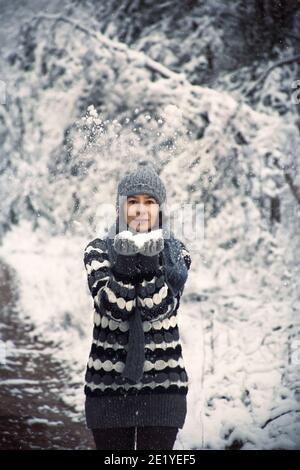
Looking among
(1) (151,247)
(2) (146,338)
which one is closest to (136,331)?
(2) (146,338)

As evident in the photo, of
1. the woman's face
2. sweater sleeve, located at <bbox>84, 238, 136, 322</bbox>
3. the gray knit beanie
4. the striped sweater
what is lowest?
the striped sweater

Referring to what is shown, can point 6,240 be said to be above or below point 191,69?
below

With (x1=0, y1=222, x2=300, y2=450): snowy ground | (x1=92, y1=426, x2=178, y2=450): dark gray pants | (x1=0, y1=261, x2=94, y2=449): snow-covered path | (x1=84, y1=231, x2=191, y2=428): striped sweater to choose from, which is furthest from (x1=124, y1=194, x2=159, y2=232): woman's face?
(x1=0, y1=261, x2=94, y2=449): snow-covered path

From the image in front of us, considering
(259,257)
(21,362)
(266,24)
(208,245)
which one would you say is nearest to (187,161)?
(208,245)

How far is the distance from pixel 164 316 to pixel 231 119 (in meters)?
1.24

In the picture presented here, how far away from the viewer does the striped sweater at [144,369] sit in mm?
1214

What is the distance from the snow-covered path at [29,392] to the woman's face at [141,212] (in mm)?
1060

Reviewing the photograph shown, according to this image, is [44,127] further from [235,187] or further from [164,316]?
[164,316]

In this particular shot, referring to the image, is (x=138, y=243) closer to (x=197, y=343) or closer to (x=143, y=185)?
(x=143, y=185)

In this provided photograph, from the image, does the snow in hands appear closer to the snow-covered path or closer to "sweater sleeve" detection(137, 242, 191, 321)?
"sweater sleeve" detection(137, 242, 191, 321)

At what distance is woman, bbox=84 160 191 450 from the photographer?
46.4 inches

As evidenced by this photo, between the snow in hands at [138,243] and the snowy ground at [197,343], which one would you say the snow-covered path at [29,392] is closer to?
the snowy ground at [197,343]

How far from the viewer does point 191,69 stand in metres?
2.17

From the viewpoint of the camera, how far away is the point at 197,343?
7.09 feet
